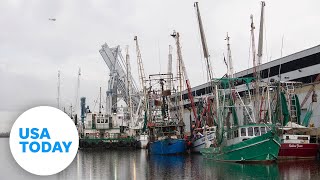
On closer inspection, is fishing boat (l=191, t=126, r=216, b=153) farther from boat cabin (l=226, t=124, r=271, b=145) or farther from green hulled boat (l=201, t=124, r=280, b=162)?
boat cabin (l=226, t=124, r=271, b=145)

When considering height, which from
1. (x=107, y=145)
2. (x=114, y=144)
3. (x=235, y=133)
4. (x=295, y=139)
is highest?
(x=235, y=133)

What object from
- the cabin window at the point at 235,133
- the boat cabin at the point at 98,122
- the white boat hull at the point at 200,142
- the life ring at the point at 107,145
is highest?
the boat cabin at the point at 98,122

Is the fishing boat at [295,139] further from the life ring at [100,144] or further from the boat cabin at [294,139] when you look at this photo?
the life ring at [100,144]

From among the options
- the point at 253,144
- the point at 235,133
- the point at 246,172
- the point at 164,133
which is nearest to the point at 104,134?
the point at 164,133

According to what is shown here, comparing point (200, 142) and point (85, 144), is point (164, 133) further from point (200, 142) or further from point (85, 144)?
point (85, 144)

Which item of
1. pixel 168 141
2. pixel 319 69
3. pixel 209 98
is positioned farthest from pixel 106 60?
pixel 319 69

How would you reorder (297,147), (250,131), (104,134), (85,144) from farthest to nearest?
(104,134), (85,144), (297,147), (250,131)

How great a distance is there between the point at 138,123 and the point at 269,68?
131ft

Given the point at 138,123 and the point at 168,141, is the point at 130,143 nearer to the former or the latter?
the point at 138,123

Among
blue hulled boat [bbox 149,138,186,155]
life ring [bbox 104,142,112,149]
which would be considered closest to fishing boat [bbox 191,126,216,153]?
blue hulled boat [bbox 149,138,186,155]

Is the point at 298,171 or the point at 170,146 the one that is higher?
the point at 170,146

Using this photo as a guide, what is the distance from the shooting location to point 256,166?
128 feet

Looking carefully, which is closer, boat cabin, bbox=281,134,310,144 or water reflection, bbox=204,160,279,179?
water reflection, bbox=204,160,279,179

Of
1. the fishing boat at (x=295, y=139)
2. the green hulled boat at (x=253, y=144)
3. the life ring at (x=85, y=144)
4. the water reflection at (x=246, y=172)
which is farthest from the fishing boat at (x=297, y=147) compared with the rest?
the life ring at (x=85, y=144)
